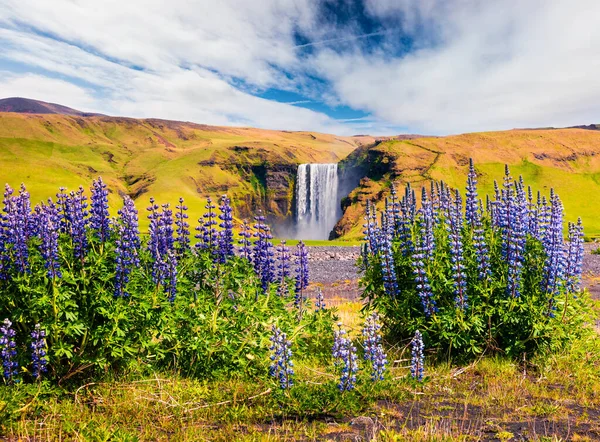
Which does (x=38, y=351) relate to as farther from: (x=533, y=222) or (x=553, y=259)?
(x=533, y=222)

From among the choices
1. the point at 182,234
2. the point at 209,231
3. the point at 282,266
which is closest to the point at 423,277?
the point at 282,266

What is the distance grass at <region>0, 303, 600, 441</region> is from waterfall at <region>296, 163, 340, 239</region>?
317 ft

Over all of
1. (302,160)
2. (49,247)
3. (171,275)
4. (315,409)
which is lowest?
(315,409)

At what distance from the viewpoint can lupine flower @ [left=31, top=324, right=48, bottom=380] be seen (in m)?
5.41

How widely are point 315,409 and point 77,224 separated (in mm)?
4430

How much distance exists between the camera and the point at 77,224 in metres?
5.98

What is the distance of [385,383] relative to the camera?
6145 mm

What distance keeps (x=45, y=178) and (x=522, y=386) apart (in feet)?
466

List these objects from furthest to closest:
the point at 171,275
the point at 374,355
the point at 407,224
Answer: the point at 407,224
the point at 171,275
the point at 374,355

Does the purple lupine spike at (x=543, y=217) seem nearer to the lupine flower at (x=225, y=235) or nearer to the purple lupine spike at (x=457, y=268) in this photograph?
the purple lupine spike at (x=457, y=268)

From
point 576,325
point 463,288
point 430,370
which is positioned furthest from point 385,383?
point 576,325

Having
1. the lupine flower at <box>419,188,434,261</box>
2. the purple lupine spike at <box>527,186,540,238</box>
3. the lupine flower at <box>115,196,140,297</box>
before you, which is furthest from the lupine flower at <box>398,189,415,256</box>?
the lupine flower at <box>115,196,140,297</box>

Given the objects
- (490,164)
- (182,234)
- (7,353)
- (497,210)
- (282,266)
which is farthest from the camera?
(490,164)

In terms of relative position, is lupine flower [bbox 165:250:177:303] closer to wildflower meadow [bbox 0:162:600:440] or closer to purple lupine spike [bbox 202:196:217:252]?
wildflower meadow [bbox 0:162:600:440]
